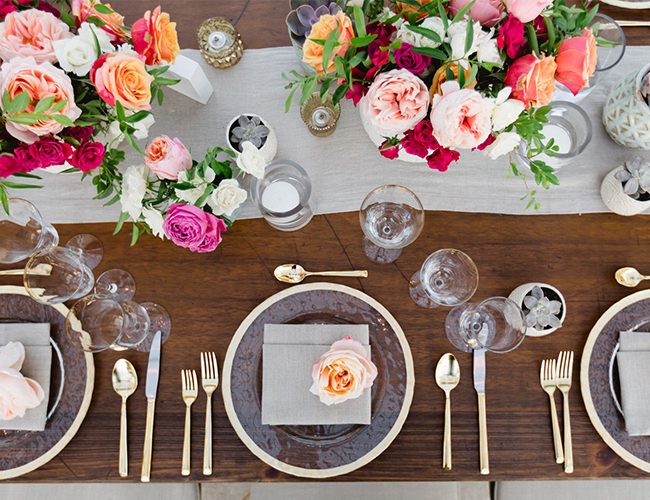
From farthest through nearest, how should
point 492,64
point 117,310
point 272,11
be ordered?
point 272,11 < point 117,310 < point 492,64

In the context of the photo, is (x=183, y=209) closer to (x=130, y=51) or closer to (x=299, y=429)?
(x=130, y=51)

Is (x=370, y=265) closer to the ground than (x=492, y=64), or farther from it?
closer to the ground

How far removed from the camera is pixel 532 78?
2.00ft

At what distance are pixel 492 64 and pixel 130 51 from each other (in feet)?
1.97

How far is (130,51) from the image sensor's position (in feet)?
2.29

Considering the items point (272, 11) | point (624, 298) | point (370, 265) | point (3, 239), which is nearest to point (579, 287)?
point (624, 298)

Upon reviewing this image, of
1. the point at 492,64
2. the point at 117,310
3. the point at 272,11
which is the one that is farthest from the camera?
the point at 272,11

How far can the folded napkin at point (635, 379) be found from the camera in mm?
843

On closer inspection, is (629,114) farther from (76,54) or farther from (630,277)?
(76,54)

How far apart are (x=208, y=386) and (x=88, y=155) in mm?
521

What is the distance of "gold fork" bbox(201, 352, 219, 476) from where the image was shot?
85 centimetres

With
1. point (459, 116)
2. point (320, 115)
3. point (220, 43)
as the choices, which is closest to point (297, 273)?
point (320, 115)

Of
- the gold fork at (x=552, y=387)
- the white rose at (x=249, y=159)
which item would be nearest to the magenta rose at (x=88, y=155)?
the white rose at (x=249, y=159)

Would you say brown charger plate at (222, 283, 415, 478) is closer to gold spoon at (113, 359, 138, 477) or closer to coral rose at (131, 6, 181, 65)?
gold spoon at (113, 359, 138, 477)
